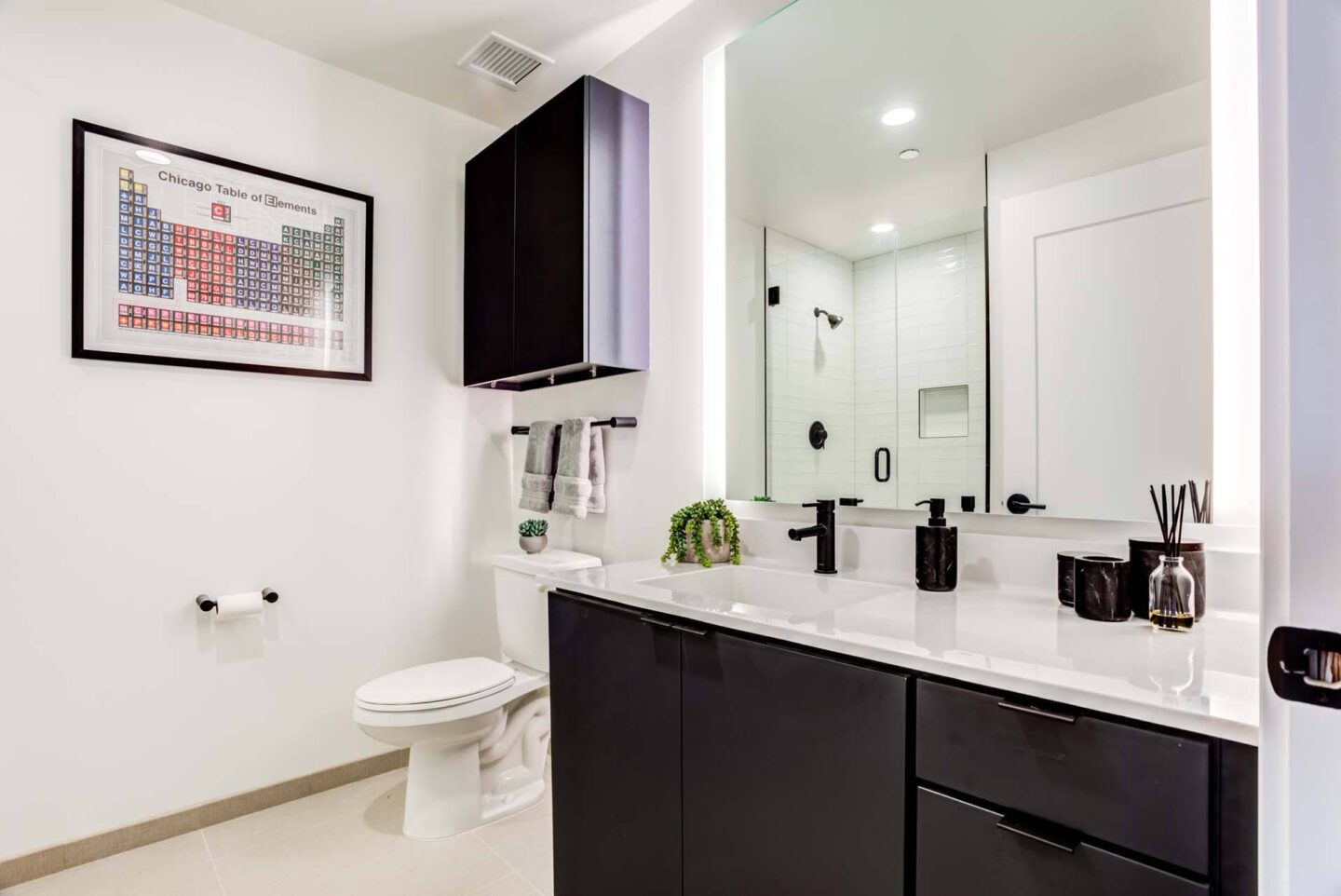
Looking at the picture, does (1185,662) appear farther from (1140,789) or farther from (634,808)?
(634,808)

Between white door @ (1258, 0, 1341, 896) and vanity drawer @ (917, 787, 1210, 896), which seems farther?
vanity drawer @ (917, 787, 1210, 896)

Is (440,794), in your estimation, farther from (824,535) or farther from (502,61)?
(502,61)

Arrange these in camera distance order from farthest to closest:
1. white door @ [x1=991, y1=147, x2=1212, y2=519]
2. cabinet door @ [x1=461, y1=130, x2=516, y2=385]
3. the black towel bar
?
cabinet door @ [x1=461, y1=130, x2=516, y2=385] < the black towel bar < white door @ [x1=991, y1=147, x2=1212, y2=519]

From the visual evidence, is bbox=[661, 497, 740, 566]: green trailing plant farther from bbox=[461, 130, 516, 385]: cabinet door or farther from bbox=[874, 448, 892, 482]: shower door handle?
bbox=[461, 130, 516, 385]: cabinet door

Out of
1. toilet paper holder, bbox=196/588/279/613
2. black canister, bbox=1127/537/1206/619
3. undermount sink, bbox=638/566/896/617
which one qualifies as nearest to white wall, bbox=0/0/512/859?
toilet paper holder, bbox=196/588/279/613

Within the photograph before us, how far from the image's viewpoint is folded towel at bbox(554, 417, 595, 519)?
230cm

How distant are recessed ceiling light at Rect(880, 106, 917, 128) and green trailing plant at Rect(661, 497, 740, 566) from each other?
42.3 inches

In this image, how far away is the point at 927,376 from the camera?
1.59m

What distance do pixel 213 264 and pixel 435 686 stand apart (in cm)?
152

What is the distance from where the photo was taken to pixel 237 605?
213 centimetres

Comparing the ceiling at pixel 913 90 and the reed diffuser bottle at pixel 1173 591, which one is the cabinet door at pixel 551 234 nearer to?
the ceiling at pixel 913 90

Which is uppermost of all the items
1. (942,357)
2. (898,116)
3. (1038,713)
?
(898,116)

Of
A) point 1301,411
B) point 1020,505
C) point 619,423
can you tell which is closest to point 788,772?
point 1020,505

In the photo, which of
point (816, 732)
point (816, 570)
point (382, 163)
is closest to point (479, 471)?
point (382, 163)
